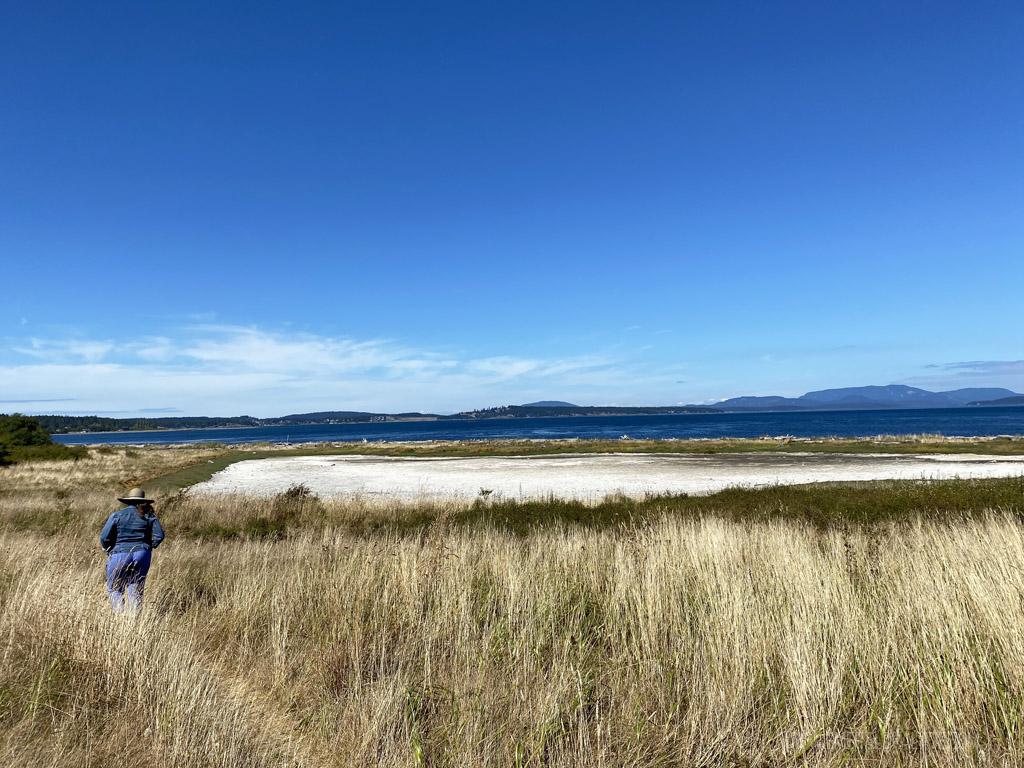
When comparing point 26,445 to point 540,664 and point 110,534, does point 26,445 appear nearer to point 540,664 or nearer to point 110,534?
point 110,534

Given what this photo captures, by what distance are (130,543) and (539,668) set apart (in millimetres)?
5493

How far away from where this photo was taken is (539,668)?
15.2 ft

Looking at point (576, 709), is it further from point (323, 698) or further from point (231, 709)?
point (231, 709)

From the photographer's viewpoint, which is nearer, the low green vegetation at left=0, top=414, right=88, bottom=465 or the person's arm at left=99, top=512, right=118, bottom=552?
the person's arm at left=99, top=512, right=118, bottom=552

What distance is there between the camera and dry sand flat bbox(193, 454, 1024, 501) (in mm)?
25798

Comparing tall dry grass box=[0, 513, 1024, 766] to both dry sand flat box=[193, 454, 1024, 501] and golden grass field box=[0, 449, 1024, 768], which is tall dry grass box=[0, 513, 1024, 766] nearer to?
golden grass field box=[0, 449, 1024, 768]

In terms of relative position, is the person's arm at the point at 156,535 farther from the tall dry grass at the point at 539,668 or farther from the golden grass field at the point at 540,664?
the golden grass field at the point at 540,664

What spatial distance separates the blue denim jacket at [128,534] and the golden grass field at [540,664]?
54 cm

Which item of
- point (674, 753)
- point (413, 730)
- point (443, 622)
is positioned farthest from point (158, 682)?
→ point (674, 753)

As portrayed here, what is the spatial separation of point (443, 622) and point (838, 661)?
3577 millimetres

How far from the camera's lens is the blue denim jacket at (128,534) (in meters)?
6.84

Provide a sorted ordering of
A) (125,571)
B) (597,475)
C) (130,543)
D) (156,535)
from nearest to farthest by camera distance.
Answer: (125,571) → (130,543) → (156,535) → (597,475)

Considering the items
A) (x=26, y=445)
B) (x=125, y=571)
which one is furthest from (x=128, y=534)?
(x=26, y=445)

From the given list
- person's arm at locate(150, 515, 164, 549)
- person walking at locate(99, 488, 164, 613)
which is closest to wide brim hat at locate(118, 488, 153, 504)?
person walking at locate(99, 488, 164, 613)
